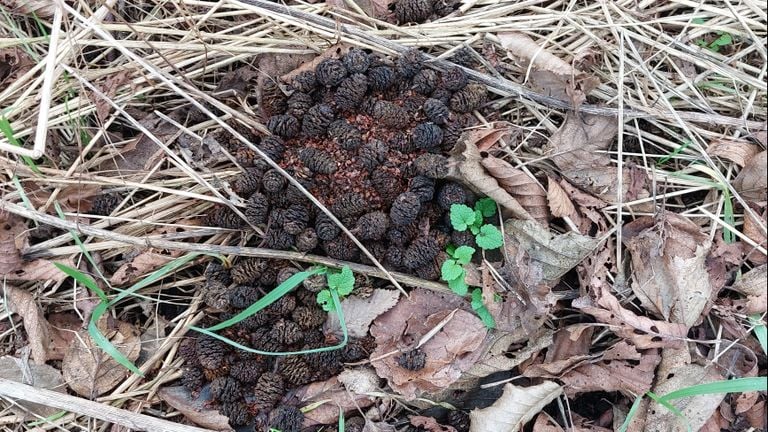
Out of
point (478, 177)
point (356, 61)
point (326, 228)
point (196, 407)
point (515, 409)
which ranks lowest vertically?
point (196, 407)

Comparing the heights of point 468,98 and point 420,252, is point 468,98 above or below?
above

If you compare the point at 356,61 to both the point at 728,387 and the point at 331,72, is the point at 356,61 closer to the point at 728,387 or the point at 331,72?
the point at 331,72

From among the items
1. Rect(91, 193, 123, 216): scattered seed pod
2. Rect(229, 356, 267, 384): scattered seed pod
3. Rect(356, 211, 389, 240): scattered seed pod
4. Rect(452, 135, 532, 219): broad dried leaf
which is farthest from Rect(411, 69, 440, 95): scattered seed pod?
Rect(91, 193, 123, 216): scattered seed pod

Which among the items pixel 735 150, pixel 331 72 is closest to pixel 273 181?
pixel 331 72

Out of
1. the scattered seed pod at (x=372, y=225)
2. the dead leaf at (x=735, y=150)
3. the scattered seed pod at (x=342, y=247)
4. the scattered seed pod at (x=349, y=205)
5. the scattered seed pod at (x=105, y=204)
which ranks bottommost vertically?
the scattered seed pod at (x=342, y=247)

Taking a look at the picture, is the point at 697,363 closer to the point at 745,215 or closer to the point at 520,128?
the point at 745,215

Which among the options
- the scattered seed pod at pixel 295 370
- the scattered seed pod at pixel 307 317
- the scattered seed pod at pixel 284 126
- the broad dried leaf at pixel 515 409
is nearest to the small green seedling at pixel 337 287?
the scattered seed pod at pixel 307 317

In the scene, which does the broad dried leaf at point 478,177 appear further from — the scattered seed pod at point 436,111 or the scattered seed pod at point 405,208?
the scattered seed pod at point 405,208
